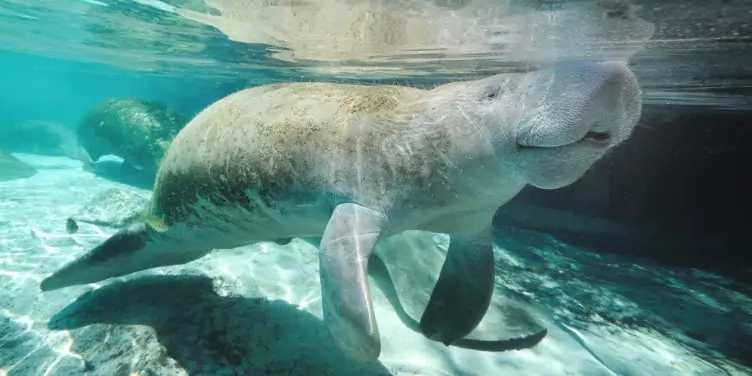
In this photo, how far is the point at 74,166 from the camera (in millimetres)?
16734

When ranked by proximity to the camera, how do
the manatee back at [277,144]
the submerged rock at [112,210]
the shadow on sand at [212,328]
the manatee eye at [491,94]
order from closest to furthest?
the manatee eye at [491,94], the manatee back at [277,144], the shadow on sand at [212,328], the submerged rock at [112,210]

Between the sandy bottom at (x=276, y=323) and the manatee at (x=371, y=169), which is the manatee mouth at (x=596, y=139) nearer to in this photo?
the manatee at (x=371, y=169)

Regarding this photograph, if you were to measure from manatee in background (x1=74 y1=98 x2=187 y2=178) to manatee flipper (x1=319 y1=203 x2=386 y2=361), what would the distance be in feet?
36.3

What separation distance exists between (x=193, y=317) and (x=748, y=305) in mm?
7930

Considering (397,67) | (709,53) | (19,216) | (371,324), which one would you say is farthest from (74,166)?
(709,53)

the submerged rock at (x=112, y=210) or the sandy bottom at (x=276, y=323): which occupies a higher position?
the sandy bottom at (x=276, y=323)

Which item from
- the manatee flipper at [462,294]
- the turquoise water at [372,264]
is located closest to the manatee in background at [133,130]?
the turquoise water at [372,264]

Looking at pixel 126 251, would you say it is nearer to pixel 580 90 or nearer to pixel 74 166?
pixel 580 90

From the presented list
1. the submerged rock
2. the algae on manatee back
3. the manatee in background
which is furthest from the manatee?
the algae on manatee back

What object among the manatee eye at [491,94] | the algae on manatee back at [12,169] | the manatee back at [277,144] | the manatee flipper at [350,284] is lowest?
the algae on manatee back at [12,169]

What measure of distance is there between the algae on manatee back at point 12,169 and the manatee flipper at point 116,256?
11.9 metres

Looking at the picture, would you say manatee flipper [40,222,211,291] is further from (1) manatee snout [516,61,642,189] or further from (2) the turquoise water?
(1) manatee snout [516,61,642,189]

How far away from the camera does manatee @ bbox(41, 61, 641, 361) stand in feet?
6.70

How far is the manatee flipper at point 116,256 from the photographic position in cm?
388
